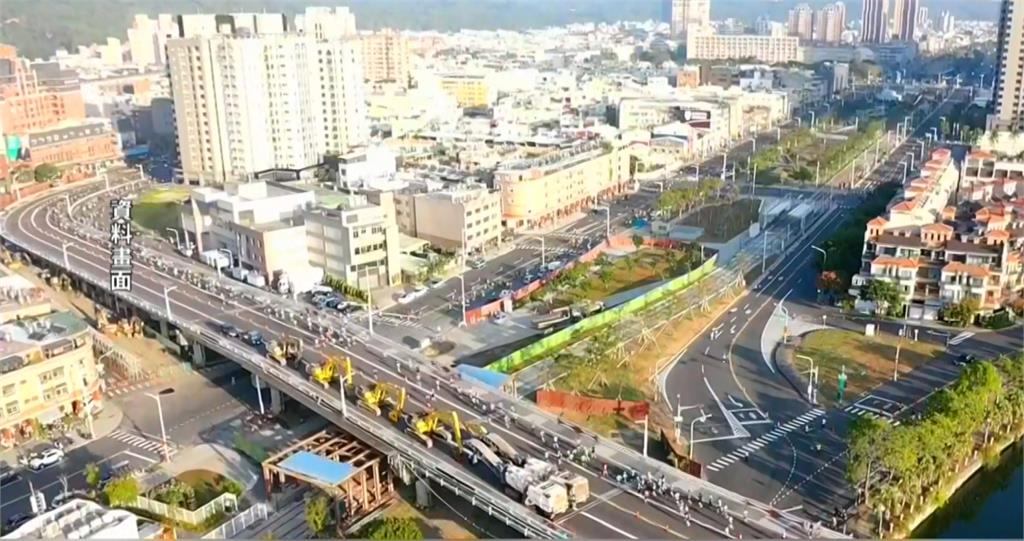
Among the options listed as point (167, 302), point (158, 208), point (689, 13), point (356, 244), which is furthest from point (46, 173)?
point (689, 13)

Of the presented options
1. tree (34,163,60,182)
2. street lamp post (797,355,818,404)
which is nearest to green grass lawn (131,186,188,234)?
tree (34,163,60,182)

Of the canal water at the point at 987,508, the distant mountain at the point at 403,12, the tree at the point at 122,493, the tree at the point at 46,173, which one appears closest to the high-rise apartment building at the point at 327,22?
the distant mountain at the point at 403,12

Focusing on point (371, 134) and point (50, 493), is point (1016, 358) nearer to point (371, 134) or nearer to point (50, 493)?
point (50, 493)

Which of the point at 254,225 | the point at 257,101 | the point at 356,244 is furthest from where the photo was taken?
the point at 257,101

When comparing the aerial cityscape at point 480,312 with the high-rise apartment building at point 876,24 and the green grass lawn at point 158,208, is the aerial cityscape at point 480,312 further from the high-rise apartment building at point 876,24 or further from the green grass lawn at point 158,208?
the high-rise apartment building at point 876,24

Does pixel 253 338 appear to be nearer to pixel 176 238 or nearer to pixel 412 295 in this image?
pixel 412 295

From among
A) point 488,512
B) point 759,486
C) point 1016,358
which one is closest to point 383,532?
point 488,512
